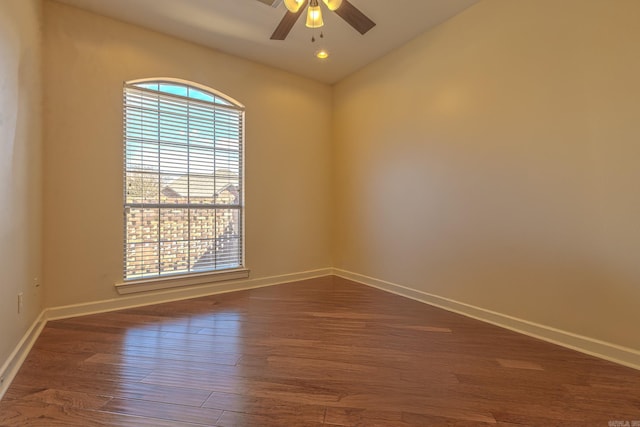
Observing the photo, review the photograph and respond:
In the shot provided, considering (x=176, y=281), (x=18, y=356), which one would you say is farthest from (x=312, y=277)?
(x=18, y=356)

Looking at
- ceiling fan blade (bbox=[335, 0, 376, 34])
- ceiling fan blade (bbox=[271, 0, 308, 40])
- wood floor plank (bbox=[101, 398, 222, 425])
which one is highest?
ceiling fan blade (bbox=[271, 0, 308, 40])

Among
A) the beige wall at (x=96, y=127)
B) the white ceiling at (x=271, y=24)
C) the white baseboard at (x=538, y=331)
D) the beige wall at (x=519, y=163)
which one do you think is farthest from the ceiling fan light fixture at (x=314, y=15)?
the white baseboard at (x=538, y=331)

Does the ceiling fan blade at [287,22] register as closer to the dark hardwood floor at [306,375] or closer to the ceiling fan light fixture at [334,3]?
the ceiling fan light fixture at [334,3]

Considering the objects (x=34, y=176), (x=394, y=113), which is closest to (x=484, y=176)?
(x=394, y=113)

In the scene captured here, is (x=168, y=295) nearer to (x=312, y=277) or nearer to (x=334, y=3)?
(x=312, y=277)

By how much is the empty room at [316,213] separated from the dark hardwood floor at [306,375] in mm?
18

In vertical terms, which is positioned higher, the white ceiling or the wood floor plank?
the white ceiling

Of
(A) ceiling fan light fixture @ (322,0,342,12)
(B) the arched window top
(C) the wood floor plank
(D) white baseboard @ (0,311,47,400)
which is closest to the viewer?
(C) the wood floor plank

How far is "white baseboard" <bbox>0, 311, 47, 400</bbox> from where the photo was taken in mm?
1633

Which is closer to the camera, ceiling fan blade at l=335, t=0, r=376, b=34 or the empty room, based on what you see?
the empty room

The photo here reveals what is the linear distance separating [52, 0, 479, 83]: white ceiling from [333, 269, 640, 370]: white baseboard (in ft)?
9.17

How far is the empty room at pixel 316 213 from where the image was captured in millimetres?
1693

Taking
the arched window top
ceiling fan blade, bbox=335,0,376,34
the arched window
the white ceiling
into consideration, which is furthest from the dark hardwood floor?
the white ceiling

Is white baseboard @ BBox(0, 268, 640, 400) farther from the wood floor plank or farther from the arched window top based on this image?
the arched window top
